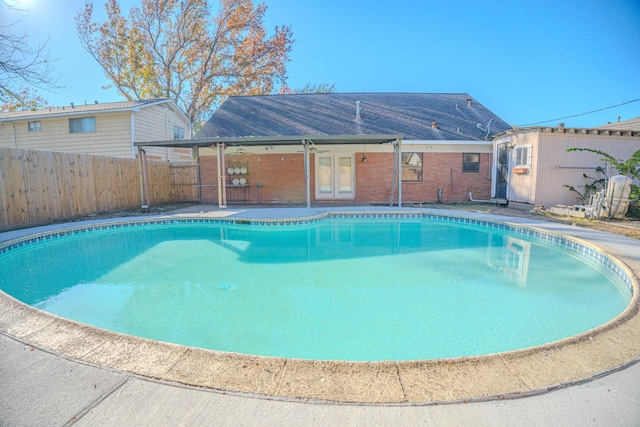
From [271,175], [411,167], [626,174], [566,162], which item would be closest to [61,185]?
[271,175]

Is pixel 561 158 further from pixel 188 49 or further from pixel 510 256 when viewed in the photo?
pixel 188 49

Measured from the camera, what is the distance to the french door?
1363cm

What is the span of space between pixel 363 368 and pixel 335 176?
11.9 meters

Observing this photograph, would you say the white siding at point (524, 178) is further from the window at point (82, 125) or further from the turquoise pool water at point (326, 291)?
the window at point (82, 125)

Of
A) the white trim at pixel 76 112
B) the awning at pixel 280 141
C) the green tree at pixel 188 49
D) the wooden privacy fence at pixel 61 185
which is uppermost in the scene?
the green tree at pixel 188 49

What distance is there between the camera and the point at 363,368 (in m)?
2.16

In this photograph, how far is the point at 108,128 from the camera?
1452 cm

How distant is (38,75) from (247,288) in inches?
248

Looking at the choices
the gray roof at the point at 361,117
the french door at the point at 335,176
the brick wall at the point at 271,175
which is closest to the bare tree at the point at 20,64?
the gray roof at the point at 361,117

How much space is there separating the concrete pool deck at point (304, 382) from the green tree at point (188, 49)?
2265cm

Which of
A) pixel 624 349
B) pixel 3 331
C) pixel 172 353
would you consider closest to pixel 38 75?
pixel 3 331

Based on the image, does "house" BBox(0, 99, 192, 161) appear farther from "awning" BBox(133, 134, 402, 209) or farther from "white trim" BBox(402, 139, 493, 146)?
"white trim" BBox(402, 139, 493, 146)

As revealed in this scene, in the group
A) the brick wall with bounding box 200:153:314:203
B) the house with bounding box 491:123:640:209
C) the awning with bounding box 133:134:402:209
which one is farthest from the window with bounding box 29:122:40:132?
the house with bounding box 491:123:640:209

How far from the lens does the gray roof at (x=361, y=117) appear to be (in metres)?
13.7
